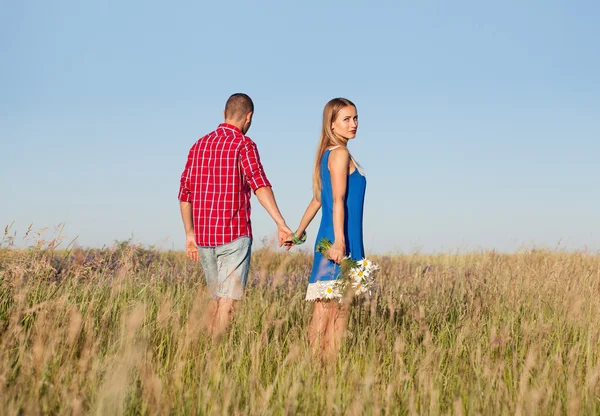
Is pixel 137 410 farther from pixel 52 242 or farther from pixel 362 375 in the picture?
pixel 52 242

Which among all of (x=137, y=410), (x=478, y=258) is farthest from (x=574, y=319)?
(x=478, y=258)

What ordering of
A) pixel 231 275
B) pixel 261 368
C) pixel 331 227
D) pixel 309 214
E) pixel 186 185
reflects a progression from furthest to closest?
1. pixel 186 185
2. pixel 231 275
3. pixel 309 214
4. pixel 331 227
5. pixel 261 368

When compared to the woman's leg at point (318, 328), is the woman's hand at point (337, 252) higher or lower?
higher

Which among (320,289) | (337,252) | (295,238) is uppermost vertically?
(295,238)

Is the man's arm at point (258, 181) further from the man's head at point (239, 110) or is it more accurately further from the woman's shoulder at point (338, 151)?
the woman's shoulder at point (338, 151)

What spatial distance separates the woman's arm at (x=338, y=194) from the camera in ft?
14.2

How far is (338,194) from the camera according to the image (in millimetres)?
4422

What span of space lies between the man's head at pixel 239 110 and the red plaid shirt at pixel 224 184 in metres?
0.06

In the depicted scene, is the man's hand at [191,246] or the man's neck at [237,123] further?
the man's hand at [191,246]

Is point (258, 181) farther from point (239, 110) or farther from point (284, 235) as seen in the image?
point (239, 110)

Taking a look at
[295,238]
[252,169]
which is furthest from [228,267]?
[252,169]

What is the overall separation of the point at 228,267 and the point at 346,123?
1.65 metres

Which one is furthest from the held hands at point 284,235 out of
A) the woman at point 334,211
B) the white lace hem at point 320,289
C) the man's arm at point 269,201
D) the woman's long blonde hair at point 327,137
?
the white lace hem at point 320,289

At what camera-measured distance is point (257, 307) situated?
221 inches
